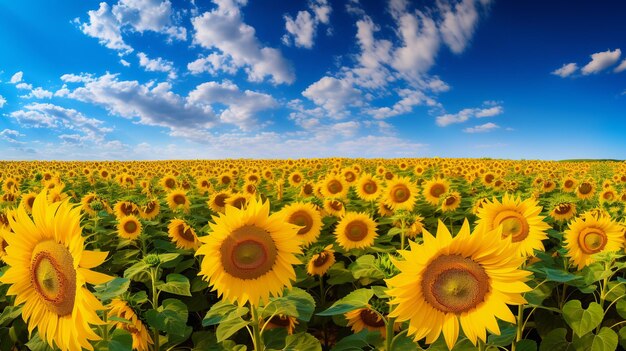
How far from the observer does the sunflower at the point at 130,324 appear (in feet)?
10.5

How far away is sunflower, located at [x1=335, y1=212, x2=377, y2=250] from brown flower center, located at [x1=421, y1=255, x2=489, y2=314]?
371 centimetres

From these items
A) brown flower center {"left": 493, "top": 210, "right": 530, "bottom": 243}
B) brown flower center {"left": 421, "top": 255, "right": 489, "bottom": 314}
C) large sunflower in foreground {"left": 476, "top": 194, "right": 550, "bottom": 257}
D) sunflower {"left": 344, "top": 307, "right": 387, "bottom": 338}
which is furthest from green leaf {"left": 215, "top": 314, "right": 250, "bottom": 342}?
brown flower center {"left": 493, "top": 210, "right": 530, "bottom": 243}

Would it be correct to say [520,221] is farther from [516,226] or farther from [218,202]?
[218,202]

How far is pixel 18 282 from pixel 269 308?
5.77ft

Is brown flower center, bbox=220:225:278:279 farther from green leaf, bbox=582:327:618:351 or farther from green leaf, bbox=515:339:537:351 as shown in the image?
green leaf, bbox=582:327:618:351

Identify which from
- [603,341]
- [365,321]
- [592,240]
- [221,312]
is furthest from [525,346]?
[221,312]

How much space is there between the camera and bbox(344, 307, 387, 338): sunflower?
438 cm

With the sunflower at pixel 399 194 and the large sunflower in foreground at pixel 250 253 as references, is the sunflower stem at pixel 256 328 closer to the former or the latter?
the large sunflower in foreground at pixel 250 253

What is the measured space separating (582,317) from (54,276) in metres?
4.27

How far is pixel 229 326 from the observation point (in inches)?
120

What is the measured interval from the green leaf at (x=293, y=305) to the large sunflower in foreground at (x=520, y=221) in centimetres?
231

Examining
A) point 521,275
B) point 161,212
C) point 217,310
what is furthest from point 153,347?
point 161,212

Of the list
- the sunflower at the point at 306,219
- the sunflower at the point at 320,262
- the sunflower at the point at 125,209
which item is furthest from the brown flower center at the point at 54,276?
the sunflower at the point at 125,209

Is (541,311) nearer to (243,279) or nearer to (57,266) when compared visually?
(243,279)
